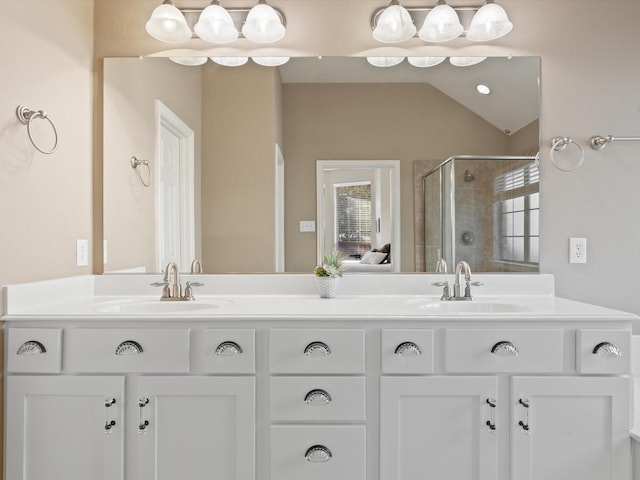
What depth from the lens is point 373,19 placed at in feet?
6.50

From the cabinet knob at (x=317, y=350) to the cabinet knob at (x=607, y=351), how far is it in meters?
0.88

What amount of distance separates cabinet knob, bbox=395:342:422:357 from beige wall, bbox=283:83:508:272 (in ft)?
2.02

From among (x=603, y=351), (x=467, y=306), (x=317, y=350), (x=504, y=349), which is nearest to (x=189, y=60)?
(x=317, y=350)

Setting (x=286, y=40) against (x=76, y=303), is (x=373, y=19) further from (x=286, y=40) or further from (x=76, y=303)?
(x=76, y=303)

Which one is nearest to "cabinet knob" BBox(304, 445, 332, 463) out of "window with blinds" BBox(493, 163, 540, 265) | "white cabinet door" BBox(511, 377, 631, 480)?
"white cabinet door" BBox(511, 377, 631, 480)

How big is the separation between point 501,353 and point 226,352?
91 centimetres

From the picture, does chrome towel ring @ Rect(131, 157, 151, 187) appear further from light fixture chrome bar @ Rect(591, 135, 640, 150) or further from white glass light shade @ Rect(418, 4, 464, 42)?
light fixture chrome bar @ Rect(591, 135, 640, 150)

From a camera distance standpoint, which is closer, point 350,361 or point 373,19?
point 350,361

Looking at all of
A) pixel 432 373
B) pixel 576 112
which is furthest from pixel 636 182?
pixel 432 373

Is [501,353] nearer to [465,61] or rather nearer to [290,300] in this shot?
[290,300]

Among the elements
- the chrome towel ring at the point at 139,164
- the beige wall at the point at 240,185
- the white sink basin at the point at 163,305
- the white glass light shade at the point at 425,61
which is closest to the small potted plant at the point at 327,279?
the beige wall at the point at 240,185

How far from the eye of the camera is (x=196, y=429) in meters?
1.41

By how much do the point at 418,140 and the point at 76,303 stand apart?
1.62 m

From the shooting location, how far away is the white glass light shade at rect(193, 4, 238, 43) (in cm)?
191
